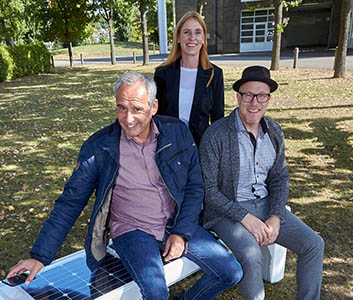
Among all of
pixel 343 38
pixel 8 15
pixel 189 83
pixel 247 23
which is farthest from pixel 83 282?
pixel 247 23

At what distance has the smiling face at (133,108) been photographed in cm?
249

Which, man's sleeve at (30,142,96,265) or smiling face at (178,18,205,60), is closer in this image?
man's sleeve at (30,142,96,265)

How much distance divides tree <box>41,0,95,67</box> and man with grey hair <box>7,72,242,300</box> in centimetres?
2519

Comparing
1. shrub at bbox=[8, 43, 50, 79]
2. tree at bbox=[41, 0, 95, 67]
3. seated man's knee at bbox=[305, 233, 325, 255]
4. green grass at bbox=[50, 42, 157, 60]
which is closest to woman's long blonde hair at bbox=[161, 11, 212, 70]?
seated man's knee at bbox=[305, 233, 325, 255]

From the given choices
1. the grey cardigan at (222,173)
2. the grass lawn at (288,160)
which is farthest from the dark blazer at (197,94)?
the grass lawn at (288,160)

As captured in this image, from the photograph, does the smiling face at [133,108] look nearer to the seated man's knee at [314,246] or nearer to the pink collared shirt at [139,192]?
the pink collared shirt at [139,192]

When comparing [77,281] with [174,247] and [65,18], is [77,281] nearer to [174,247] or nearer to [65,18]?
[174,247]

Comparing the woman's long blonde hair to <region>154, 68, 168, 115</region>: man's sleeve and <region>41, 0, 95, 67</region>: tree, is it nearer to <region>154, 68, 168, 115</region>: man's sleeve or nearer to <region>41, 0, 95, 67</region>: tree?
<region>154, 68, 168, 115</region>: man's sleeve

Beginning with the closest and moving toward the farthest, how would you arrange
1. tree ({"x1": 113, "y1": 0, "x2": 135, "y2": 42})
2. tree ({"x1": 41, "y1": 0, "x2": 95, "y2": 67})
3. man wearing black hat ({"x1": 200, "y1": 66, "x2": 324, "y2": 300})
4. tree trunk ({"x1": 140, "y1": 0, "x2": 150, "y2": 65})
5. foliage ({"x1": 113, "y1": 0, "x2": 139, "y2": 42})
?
man wearing black hat ({"x1": 200, "y1": 66, "x2": 324, "y2": 300}) < tree trunk ({"x1": 140, "y1": 0, "x2": 150, "y2": 65}) < tree ({"x1": 41, "y1": 0, "x2": 95, "y2": 67}) < tree ({"x1": 113, "y1": 0, "x2": 135, "y2": 42}) < foliage ({"x1": 113, "y1": 0, "x2": 139, "y2": 42})

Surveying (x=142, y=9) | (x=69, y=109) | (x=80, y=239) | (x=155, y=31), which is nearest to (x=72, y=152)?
(x=80, y=239)

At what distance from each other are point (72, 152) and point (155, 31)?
54503mm

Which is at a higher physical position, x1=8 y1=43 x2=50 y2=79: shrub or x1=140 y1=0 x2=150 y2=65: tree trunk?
x1=140 y1=0 x2=150 y2=65: tree trunk

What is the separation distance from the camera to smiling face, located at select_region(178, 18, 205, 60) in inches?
133

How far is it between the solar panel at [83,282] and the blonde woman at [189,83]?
1.49 metres
